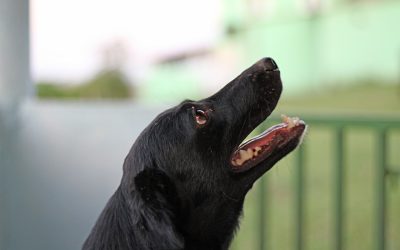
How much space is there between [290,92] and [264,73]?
374 inches

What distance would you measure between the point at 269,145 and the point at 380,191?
176cm

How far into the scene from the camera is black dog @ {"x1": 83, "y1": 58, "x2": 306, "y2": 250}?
3.00m

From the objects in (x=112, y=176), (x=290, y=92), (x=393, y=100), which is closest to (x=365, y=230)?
(x=112, y=176)

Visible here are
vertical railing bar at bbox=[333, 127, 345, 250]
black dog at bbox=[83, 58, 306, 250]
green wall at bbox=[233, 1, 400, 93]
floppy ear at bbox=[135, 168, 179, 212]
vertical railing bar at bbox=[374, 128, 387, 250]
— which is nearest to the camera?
floppy ear at bbox=[135, 168, 179, 212]

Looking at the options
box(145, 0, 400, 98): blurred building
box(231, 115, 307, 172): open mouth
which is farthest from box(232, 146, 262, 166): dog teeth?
box(145, 0, 400, 98): blurred building

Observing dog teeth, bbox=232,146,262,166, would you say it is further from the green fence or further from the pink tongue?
the green fence

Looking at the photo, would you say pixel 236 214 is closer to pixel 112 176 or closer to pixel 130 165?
pixel 130 165

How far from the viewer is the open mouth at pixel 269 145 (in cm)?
312

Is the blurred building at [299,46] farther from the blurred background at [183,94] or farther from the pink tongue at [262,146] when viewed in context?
the pink tongue at [262,146]

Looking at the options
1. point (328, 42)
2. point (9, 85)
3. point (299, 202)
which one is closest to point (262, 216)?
point (299, 202)

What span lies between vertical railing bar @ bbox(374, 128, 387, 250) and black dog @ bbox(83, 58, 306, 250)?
62.0 inches

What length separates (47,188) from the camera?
505 centimetres

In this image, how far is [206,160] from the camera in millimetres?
3131

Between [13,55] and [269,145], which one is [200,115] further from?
[13,55]
